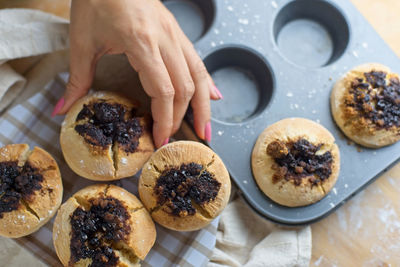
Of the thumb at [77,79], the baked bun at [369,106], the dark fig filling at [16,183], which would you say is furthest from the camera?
the baked bun at [369,106]

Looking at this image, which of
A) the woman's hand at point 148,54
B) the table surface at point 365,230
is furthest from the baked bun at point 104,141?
the table surface at point 365,230

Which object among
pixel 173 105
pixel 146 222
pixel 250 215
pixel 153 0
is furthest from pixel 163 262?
pixel 153 0

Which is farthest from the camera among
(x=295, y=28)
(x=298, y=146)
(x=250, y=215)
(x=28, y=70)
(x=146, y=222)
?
(x=295, y=28)

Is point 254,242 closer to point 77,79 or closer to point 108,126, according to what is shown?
point 108,126

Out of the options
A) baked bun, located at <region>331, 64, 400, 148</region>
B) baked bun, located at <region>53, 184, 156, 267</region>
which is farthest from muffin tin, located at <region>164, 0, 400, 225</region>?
baked bun, located at <region>53, 184, 156, 267</region>

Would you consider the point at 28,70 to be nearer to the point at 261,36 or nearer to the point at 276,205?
the point at 261,36

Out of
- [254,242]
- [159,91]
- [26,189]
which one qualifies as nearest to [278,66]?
[159,91]

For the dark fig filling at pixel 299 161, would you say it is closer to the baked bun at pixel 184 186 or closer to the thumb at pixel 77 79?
the baked bun at pixel 184 186

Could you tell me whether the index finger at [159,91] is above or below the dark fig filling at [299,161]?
above

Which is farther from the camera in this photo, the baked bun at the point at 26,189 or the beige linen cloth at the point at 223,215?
the beige linen cloth at the point at 223,215
